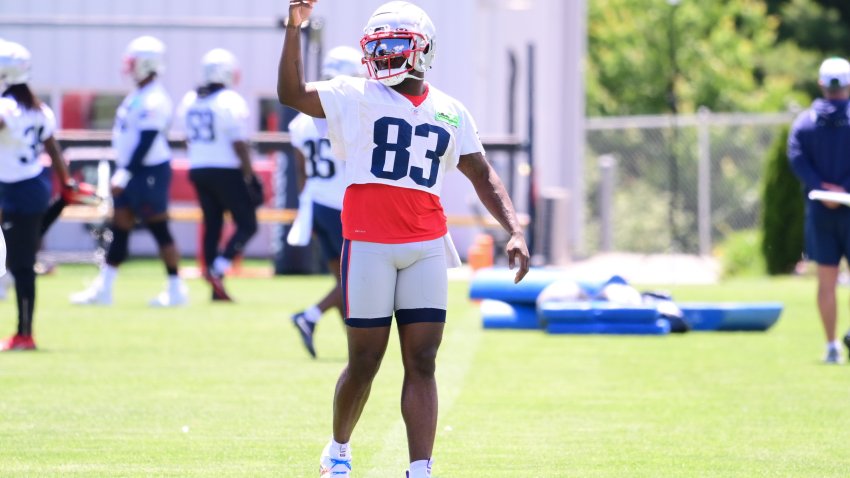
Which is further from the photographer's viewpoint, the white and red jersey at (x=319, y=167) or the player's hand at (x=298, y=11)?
the white and red jersey at (x=319, y=167)

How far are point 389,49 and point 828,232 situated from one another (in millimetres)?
6037

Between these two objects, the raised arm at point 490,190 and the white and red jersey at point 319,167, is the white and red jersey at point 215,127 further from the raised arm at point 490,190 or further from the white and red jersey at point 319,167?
the raised arm at point 490,190

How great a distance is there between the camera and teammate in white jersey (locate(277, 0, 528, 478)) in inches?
240

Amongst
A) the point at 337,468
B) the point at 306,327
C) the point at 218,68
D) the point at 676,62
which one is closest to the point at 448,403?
the point at 306,327

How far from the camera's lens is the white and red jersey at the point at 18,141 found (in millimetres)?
11188

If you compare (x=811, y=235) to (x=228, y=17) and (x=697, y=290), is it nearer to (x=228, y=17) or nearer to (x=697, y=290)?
(x=697, y=290)

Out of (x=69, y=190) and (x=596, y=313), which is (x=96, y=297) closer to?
(x=69, y=190)

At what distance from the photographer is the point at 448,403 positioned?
30.0 feet

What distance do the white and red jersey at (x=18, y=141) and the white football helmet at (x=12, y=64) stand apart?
0.15 m

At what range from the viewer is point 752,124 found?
27109mm

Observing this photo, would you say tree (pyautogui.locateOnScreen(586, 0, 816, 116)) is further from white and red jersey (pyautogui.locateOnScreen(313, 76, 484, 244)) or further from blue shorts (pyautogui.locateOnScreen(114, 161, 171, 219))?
white and red jersey (pyautogui.locateOnScreen(313, 76, 484, 244))

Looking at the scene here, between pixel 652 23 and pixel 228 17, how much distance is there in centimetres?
1976

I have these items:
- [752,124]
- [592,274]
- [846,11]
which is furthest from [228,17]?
[846,11]

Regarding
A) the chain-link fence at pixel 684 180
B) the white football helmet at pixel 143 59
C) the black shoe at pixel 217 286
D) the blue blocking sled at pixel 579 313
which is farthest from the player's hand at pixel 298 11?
the chain-link fence at pixel 684 180
